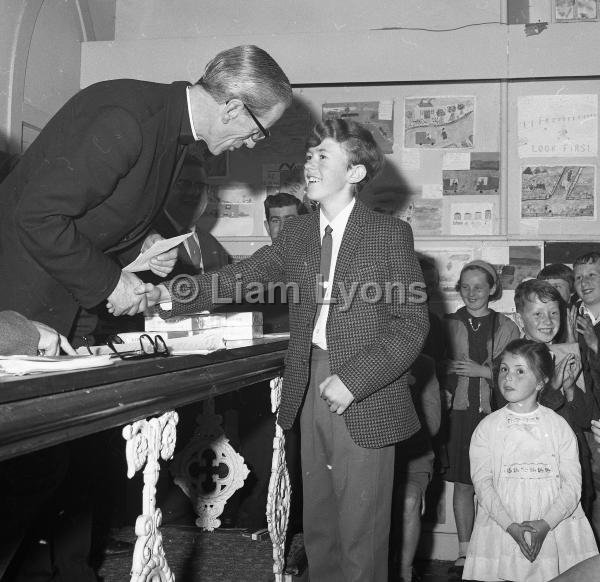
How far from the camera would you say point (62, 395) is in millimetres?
964

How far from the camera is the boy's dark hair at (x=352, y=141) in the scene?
1.93 meters

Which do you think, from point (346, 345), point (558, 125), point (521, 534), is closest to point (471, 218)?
point (558, 125)

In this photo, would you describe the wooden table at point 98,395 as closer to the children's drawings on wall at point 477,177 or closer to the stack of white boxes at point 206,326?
the stack of white boxes at point 206,326

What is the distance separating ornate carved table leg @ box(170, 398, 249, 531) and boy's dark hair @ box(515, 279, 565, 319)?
1.36m

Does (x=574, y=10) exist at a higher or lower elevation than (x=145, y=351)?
higher

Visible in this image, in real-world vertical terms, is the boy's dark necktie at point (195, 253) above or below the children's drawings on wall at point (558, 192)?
below

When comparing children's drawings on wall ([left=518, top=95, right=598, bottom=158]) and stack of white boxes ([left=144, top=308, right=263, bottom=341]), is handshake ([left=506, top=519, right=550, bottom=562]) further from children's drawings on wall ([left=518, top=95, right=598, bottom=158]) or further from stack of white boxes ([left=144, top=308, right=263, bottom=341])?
children's drawings on wall ([left=518, top=95, right=598, bottom=158])

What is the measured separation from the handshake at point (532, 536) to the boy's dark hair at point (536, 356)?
20.3 inches

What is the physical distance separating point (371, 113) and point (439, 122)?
348 millimetres

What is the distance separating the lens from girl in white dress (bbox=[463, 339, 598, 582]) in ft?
7.64

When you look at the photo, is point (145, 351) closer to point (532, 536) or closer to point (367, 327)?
point (367, 327)

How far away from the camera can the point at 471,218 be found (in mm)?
3637

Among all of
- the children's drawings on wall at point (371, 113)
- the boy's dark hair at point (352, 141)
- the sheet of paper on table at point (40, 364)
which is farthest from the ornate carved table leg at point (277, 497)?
the children's drawings on wall at point (371, 113)

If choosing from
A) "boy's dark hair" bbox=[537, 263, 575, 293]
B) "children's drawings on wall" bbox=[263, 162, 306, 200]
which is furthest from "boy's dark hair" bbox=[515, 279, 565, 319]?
"children's drawings on wall" bbox=[263, 162, 306, 200]
